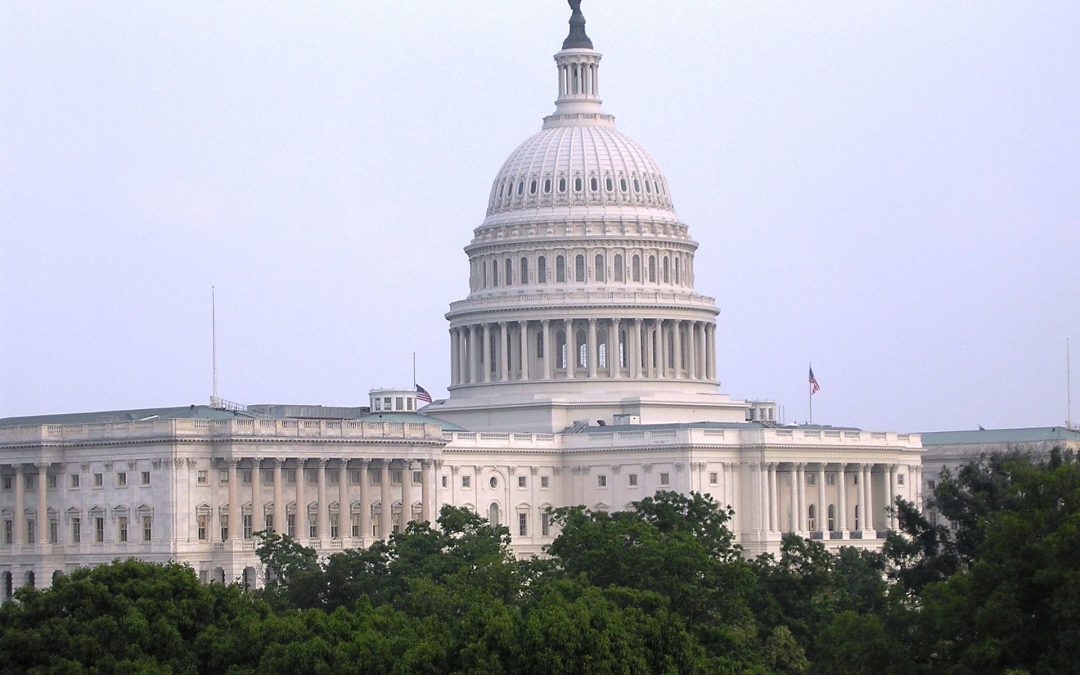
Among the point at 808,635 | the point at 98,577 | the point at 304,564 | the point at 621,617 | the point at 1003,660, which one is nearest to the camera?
the point at 1003,660

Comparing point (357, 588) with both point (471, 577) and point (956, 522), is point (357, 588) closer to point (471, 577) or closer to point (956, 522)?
point (471, 577)

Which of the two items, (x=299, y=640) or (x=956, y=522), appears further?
(x=956, y=522)

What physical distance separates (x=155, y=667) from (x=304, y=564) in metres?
59.6

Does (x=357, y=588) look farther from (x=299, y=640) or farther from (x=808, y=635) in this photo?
(x=299, y=640)

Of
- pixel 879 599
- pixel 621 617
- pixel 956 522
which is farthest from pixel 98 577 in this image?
pixel 956 522

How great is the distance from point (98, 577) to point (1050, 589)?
42400 millimetres

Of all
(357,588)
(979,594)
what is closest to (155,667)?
(979,594)

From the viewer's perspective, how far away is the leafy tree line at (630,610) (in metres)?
118

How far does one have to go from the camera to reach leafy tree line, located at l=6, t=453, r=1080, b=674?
388 feet

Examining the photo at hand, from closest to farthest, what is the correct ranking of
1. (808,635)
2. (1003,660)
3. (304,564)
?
(1003,660) < (808,635) < (304,564)

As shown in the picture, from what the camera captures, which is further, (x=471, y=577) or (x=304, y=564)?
(x=304, y=564)

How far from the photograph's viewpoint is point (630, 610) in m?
129

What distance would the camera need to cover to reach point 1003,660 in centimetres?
11662

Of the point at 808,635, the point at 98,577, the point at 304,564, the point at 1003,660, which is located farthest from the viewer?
the point at 304,564
